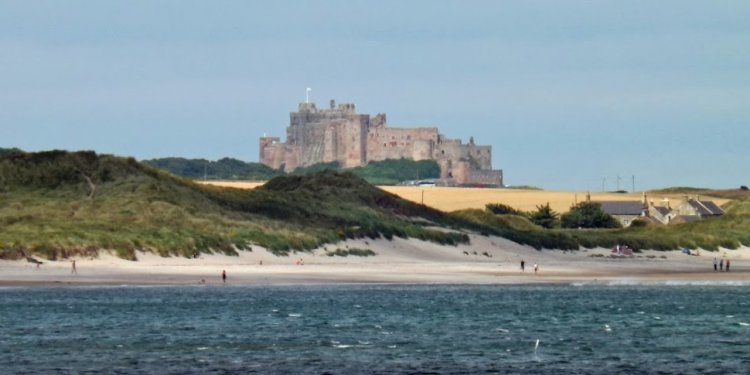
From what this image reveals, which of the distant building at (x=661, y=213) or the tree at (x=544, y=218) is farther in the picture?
the distant building at (x=661, y=213)

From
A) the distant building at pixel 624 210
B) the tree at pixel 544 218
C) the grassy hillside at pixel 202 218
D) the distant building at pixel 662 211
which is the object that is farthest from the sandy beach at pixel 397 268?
the distant building at pixel 624 210

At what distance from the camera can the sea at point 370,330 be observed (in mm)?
31859

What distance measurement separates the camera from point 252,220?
3009 inches

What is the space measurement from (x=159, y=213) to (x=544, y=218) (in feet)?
165

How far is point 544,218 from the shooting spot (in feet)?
380

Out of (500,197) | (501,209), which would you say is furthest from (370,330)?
(500,197)

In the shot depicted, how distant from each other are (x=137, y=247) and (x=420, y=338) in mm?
25338

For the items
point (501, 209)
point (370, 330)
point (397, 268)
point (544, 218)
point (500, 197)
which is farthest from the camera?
point (500, 197)

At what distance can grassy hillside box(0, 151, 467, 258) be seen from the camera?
202 ft

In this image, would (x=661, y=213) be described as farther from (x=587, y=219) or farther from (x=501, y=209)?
(x=501, y=209)

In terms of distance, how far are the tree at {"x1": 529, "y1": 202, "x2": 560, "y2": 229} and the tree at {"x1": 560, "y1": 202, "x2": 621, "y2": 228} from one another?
0.75 meters

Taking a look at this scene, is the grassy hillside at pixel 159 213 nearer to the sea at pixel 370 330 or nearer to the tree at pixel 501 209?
the sea at pixel 370 330

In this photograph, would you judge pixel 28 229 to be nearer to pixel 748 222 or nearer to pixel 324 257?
pixel 324 257

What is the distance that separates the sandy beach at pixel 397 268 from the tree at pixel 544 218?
25.1m
